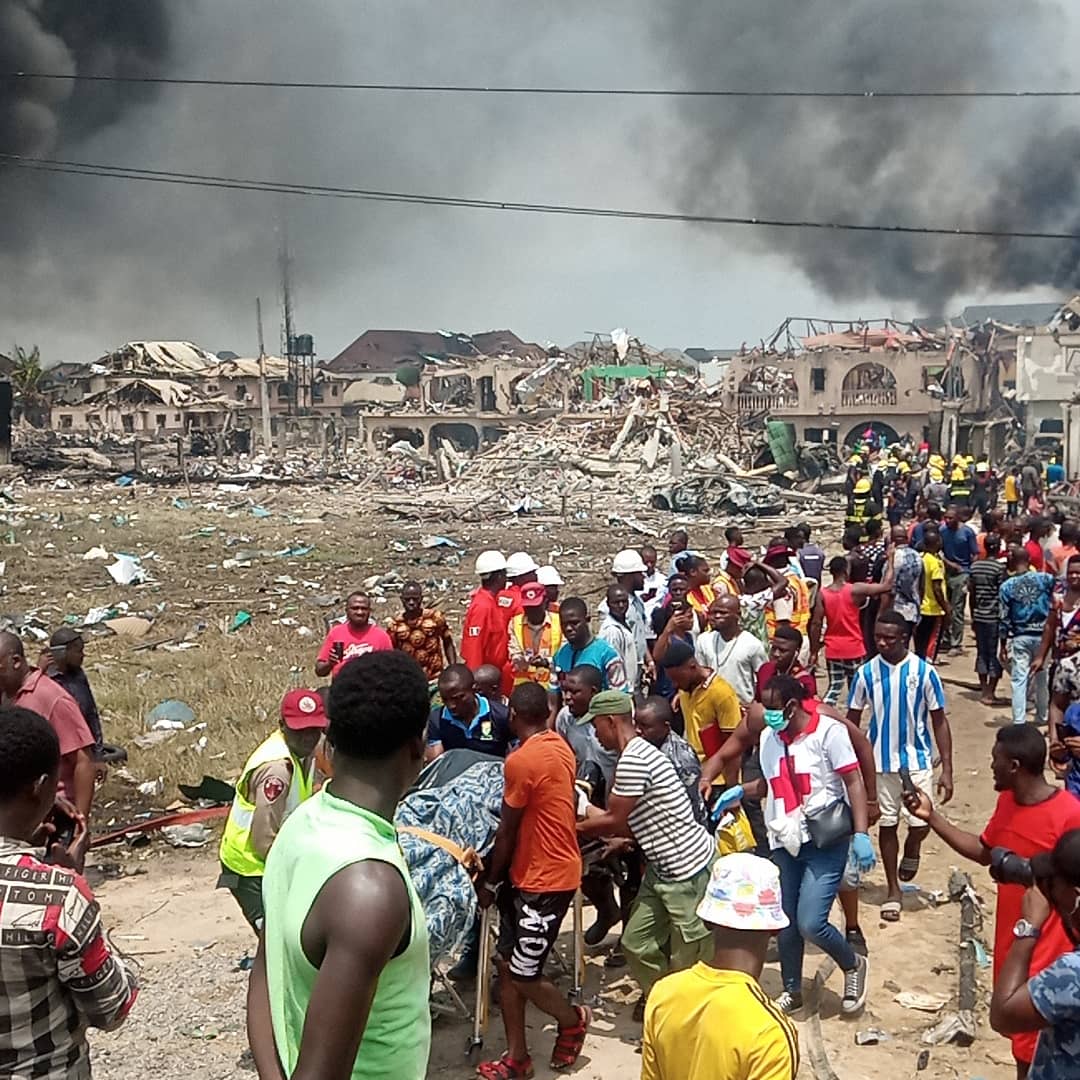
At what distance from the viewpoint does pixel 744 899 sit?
2.52m

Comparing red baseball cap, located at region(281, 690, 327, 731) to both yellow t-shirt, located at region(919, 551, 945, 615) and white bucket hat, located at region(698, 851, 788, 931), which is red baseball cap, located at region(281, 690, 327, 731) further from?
yellow t-shirt, located at region(919, 551, 945, 615)

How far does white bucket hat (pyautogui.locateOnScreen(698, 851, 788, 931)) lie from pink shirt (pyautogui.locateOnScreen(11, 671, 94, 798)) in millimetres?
3210

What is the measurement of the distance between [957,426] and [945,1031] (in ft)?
123

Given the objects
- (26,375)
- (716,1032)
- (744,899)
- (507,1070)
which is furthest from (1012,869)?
(26,375)

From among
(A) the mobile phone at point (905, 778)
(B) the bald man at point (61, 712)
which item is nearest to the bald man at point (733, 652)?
(A) the mobile phone at point (905, 778)

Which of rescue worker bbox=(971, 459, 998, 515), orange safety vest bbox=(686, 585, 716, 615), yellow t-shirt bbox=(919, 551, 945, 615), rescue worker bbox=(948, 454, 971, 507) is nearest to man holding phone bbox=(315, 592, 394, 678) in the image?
orange safety vest bbox=(686, 585, 716, 615)

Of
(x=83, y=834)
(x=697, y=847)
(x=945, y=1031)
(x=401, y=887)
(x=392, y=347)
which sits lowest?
(x=945, y=1031)

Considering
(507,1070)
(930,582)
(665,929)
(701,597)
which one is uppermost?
(701,597)

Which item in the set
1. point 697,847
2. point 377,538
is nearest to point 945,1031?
point 697,847

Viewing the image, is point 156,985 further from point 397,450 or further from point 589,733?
point 397,450

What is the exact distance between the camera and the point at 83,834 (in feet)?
11.9

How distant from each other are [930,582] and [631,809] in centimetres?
593

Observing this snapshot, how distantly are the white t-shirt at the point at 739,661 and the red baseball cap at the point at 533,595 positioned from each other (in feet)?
3.76

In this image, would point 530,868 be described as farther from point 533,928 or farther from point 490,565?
point 490,565
